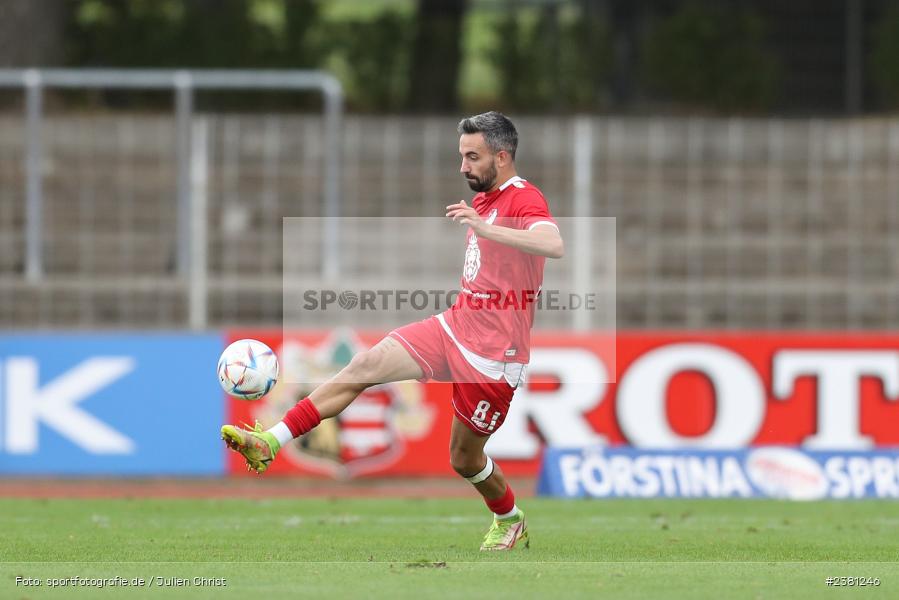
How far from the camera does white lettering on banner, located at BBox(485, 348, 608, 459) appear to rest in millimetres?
15023

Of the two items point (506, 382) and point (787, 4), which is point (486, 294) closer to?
point (506, 382)

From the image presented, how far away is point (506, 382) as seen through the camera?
8672 millimetres

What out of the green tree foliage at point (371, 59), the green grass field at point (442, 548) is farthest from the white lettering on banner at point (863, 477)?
the green tree foliage at point (371, 59)

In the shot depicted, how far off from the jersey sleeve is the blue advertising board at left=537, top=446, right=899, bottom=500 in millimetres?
5121

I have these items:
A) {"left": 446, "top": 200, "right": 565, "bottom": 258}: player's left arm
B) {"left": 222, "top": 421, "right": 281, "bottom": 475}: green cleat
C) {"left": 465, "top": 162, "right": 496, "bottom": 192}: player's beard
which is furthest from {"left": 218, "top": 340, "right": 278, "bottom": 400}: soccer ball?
{"left": 465, "top": 162, "right": 496, "bottom": 192}: player's beard

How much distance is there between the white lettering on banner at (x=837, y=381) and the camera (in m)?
15.0

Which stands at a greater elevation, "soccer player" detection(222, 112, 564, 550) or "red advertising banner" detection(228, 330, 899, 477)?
"soccer player" detection(222, 112, 564, 550)

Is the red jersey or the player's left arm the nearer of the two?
the player's left arm

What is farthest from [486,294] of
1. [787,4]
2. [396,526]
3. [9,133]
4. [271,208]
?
[787,4]

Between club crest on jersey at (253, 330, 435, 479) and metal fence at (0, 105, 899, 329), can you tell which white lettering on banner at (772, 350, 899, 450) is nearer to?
metal fence at (0, 105, 899, 329)

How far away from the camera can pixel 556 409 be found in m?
15.1

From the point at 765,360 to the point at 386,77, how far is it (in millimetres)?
11682

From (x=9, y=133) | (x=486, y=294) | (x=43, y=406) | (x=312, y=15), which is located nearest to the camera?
(x=486, y=294)

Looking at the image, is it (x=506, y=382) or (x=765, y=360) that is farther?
(x=765, y=360)
